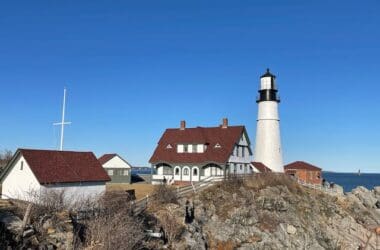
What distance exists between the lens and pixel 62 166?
31.0 m

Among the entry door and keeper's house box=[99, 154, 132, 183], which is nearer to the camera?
the entry door

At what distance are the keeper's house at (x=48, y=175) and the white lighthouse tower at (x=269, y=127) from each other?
28.2m

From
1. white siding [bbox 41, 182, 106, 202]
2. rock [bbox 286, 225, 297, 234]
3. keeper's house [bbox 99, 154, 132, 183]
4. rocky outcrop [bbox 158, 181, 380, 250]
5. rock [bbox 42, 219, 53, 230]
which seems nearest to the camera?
rock [bbox 42, 219, 53, 230]

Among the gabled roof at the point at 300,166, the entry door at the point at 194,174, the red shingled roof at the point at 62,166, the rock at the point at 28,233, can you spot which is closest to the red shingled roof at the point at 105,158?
the entry door at the point at 194,174

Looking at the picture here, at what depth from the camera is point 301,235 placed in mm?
35125

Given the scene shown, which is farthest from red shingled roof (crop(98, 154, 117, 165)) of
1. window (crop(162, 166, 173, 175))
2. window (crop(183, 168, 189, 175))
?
window (crop(183, 168, 189, 175))

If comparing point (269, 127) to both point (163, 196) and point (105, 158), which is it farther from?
point (163, 196)

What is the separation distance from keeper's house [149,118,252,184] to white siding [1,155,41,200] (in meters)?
21.4

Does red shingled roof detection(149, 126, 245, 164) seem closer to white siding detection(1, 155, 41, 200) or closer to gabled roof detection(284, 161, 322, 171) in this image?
gabled roof detection(284, 161, 322, 171)

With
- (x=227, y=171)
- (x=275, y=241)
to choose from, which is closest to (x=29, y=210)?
(x=275, y=241)

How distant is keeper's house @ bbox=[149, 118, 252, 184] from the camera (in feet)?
153

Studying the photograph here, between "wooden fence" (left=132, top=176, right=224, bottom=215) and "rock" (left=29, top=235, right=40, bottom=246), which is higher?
"wooden fence" (left=132, top=176, right=224, bottom=215)

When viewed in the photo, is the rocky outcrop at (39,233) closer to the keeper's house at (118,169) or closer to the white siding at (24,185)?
the white siding at (24,185)

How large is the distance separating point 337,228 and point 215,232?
15795 mm
